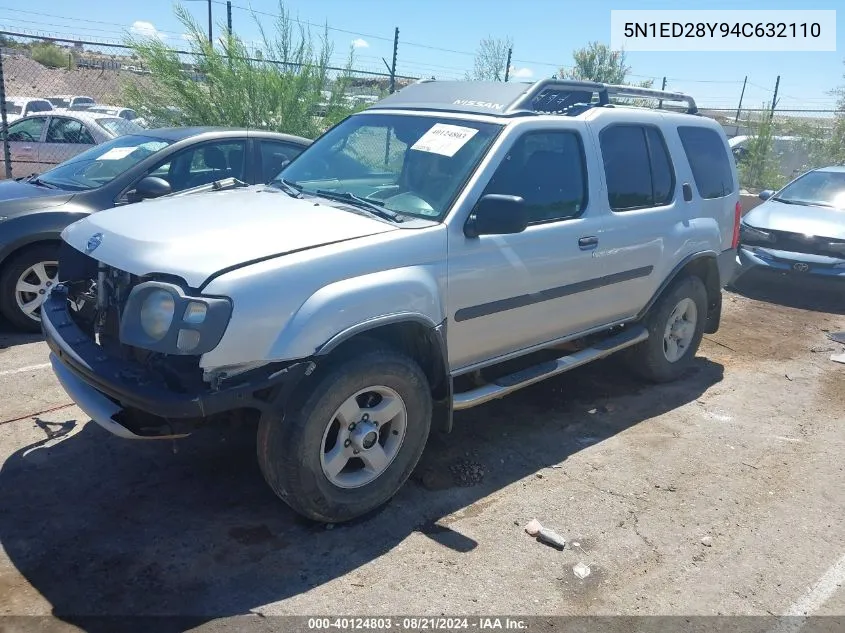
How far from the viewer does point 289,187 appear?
172 inches

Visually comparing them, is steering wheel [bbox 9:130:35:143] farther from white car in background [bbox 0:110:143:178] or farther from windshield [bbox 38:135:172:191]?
windshield [bbox 38:135:172:191]

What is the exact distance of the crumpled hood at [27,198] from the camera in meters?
5.62

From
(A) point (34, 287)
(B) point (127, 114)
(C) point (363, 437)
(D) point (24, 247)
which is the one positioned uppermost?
(B) point (127, 114)

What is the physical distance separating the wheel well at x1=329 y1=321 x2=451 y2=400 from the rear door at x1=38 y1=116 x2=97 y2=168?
28.4ft

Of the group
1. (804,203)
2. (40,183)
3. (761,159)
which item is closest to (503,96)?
(40,183)

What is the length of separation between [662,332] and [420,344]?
8.39ft

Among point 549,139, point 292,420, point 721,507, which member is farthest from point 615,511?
point 549,139

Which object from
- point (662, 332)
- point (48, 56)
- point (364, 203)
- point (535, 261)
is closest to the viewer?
point (364, 203)

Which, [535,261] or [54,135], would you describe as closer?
[535,261]

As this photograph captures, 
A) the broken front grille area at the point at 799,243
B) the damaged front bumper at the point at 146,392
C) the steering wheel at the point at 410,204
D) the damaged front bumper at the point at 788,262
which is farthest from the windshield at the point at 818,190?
the damaged front bumper at the point at 146,392

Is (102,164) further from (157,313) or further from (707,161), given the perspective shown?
(707,161)

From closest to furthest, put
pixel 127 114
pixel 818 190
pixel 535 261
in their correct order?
pixel 535 261 < pixel 818 190 < pixel 127 114

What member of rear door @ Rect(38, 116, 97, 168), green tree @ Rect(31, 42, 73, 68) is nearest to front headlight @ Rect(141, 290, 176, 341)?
rear door @ Rect(38, 116, 97, 168)

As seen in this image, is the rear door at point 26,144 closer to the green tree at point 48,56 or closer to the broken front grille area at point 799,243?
the broken front grille area at point 799,243
